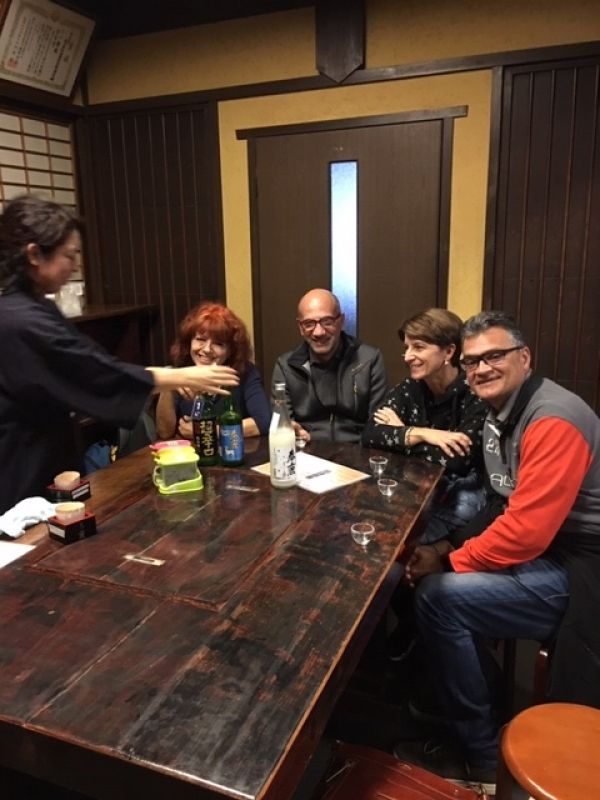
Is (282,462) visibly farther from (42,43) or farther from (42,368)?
(42,43)

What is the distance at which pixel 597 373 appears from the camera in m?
3.33

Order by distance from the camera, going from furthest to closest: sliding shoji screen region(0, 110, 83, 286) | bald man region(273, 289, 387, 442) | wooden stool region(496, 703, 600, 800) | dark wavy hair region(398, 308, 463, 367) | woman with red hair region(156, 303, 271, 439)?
sliding shoji screen region(0, 110, 83, 286) → bald man region(273, 289, 387, 442) → woman with red hair region(156, 303, 271, 439) → dark wavy hair region(398, 308, 463, 367) → wooden stool region(496, 703, 600, 800)

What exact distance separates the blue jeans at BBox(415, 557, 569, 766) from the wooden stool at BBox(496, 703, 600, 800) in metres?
0.38

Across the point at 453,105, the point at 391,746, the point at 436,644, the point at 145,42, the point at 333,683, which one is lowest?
the point at 391,746

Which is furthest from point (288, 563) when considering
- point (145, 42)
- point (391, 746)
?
point (145, 42)

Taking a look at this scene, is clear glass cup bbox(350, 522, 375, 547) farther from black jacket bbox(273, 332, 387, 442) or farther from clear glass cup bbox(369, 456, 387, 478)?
black jacket bbox(273, 332, 387, 442)

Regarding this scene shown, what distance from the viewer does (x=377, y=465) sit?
2041 millimetres

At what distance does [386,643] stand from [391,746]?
0.37 meters

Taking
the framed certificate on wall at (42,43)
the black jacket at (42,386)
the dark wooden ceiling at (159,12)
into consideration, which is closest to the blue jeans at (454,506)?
the black jacket at (42,386)

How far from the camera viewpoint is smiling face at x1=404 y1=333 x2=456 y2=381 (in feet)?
7.53

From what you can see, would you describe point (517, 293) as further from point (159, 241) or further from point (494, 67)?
point (159, 241)

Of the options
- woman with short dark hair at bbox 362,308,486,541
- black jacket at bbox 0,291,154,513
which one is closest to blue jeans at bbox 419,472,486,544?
woman with short dark hair at bbox 362,308,486,541

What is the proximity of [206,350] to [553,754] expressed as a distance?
1814 mm

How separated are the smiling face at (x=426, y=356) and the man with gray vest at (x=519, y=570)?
0.40 meters
